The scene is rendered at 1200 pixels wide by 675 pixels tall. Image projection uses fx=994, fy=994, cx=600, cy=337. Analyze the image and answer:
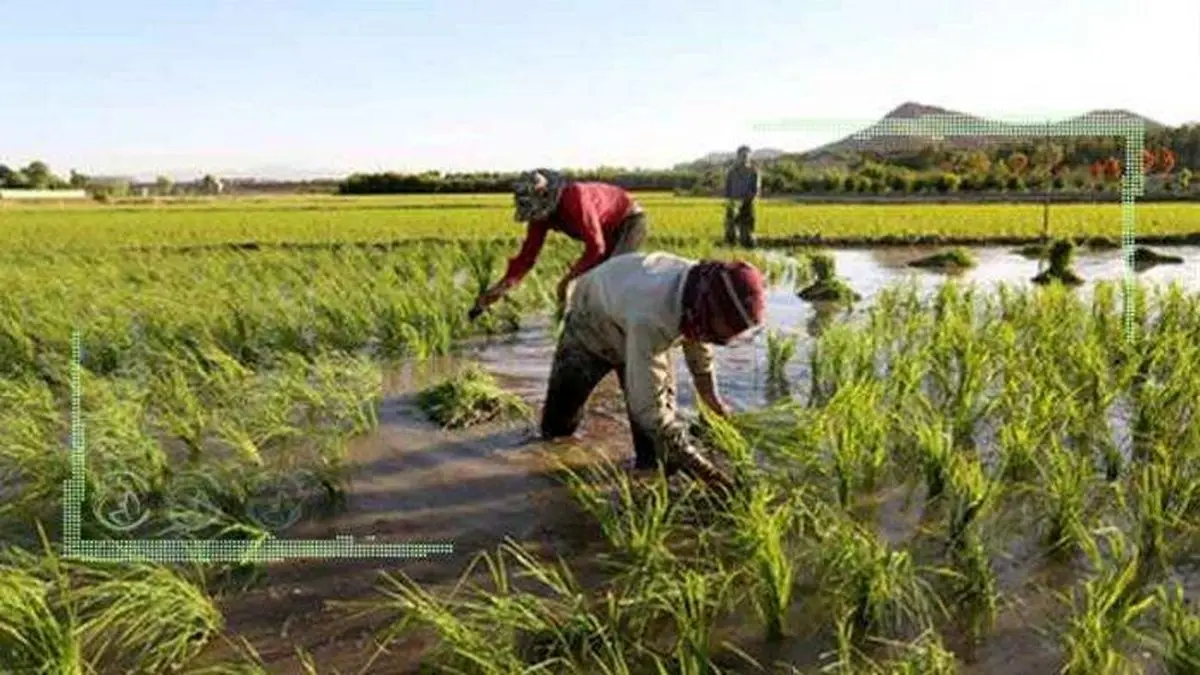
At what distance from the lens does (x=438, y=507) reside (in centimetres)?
341

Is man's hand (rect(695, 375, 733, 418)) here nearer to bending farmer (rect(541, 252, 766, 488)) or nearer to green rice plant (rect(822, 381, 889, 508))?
bending farmer (rect(541, 252, 766, 488))

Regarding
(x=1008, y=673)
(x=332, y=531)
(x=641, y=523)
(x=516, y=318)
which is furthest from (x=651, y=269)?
(x=516, y=318)

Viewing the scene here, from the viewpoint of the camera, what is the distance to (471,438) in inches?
167

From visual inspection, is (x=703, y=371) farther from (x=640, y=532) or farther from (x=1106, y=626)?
(x=1106, y=626)

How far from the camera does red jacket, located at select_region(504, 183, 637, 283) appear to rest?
4250 mm

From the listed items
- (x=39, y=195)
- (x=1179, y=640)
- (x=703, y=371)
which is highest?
(x=39, y=195)

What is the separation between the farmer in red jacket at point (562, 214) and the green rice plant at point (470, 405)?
1.25 feet

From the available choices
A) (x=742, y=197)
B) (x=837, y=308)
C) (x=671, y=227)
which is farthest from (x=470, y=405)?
(x=671, y=227)

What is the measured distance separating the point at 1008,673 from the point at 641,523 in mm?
1024

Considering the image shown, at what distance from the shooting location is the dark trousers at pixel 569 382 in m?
3.91

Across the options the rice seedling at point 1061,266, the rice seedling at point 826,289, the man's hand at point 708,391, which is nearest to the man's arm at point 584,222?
the man's hand at point 708,391

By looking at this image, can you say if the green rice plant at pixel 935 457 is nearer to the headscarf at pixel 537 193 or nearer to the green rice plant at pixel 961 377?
the green rice plant at pixel 961 377

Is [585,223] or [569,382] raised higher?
[585,223]

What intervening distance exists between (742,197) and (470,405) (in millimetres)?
8829
